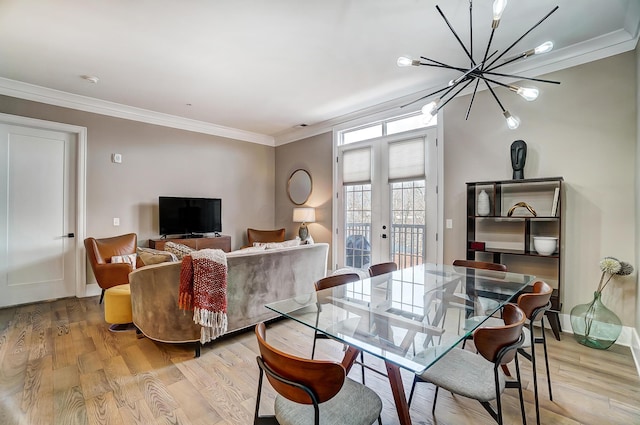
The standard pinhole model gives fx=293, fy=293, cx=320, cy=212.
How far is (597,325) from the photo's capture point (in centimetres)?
265

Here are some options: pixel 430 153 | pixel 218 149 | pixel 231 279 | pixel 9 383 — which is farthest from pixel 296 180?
pixel 9 383

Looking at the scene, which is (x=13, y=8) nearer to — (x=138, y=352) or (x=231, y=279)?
(x=231, y=279)

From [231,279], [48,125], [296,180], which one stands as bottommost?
[231,279]

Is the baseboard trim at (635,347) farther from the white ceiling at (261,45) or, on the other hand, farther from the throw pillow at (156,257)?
the throw pillow at (156,257)

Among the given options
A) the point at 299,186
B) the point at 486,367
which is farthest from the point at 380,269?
the point at 299,186

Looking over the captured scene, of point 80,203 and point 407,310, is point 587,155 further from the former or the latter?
point 80,203

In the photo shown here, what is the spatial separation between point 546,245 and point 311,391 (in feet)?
9.67

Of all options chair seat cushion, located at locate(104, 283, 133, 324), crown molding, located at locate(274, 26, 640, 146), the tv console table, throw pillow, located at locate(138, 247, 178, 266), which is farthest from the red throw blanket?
crown molding, located at locate(274, 26, 640, 146)

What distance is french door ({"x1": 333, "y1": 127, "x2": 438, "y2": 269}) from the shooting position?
3.89m

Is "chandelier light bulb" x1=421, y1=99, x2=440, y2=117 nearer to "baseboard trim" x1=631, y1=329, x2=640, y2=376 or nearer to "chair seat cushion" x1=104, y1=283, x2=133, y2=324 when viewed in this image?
"baseboard trim" x1=631, y1=329, x2=640, y2=376

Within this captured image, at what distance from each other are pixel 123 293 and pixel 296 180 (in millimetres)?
3498

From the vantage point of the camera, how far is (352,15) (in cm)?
235

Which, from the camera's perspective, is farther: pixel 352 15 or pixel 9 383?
pixel 352 15

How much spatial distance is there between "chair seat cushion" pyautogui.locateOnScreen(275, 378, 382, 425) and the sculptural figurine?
283 cm
